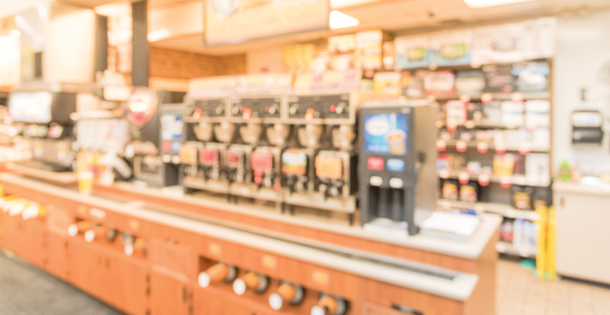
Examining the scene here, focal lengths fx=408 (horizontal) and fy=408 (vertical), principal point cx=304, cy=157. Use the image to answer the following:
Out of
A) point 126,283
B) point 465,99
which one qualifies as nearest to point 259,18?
point 126,283

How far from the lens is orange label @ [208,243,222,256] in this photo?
2627 mm

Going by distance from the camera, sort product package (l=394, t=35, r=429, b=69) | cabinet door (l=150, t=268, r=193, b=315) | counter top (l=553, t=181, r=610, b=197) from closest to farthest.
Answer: cabinet door (l=150, t=268, r=193, b=315), counter top (l=553, t=181, r=610, b=197), product package (l=394, t=35, r=429, b=69)

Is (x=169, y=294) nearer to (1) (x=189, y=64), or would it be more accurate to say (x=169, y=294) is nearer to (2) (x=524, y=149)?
(2) (x=524, y=149)

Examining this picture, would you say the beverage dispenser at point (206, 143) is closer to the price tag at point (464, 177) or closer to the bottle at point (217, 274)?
the bottle at point (217, 274)

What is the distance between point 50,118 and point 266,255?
3311 mm

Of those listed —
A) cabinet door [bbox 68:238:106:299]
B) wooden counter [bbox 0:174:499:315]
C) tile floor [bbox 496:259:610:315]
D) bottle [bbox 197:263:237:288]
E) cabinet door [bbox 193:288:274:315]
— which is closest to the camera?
wooden counter [bbox 0:174:499:315]

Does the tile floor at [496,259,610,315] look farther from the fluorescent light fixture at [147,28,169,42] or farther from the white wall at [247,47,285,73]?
the fluorescent light fixture at [147,28,169,42]

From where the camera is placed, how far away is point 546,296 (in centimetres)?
388

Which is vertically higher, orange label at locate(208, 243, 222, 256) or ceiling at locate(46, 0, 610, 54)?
ceiling at locate(46, 0, 610, 54)

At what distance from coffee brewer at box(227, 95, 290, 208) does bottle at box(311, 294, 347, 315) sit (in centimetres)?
70

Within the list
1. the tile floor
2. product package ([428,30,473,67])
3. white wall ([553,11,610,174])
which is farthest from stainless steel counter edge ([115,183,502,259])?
white wall ([553,11,610,174])

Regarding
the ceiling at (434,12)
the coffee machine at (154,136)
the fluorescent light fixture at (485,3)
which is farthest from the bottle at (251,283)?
the fluorescent light fixture at (485,3)

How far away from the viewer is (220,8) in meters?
3.06

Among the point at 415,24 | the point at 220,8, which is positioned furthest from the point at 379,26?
the point at 220,8
